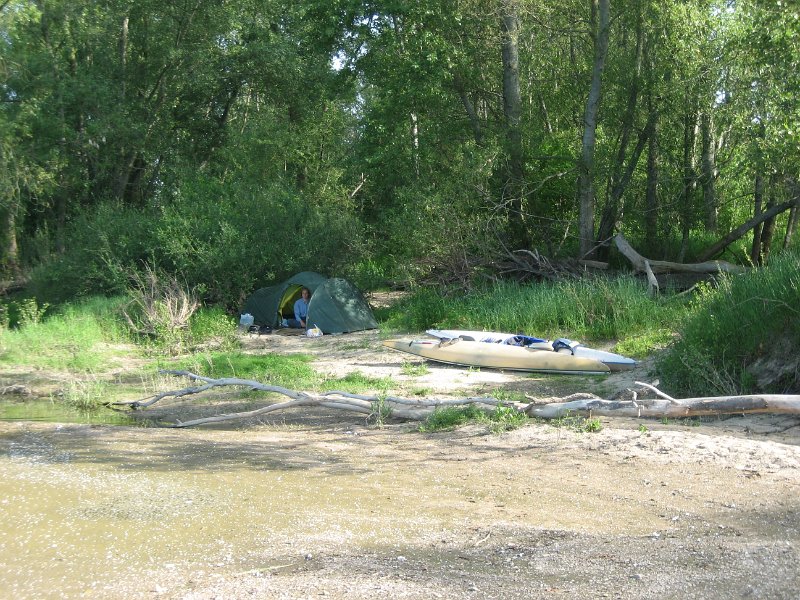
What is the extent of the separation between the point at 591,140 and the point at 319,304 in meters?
8.02

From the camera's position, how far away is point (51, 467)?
8523 mm

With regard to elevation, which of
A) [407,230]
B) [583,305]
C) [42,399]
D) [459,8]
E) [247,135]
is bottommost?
[42,399]

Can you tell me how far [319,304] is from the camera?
1927cm

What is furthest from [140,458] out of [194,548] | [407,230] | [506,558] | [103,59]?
[103,59]

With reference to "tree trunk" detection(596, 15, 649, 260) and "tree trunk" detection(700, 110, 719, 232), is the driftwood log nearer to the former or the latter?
"tree trunk" detection(700, 110, 719, 232)

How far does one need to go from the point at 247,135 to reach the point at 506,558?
79.0 feet

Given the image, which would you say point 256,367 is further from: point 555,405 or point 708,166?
point 708,166

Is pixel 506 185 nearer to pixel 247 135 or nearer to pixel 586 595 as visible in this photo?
pixel 247 135

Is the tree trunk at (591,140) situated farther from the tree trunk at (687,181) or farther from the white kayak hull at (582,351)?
the white kayak hull at (582,351)

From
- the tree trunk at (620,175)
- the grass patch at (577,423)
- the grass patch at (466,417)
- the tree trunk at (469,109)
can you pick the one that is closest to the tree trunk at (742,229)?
the tree trunk at (620,175)

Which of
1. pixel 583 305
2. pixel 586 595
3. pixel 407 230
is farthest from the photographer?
pixel 407 230

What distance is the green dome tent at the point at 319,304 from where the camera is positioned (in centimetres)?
1916

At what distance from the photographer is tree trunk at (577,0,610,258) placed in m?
20.9

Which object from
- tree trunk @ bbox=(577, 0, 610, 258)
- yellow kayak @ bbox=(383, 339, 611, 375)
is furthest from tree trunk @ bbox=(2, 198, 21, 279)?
yellow kayak @ bbox=(383, 339, 611, 375)
